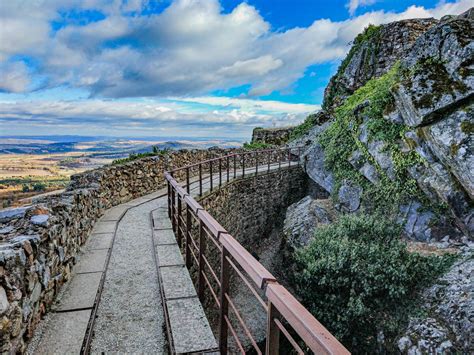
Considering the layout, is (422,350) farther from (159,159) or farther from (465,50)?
(159,159)

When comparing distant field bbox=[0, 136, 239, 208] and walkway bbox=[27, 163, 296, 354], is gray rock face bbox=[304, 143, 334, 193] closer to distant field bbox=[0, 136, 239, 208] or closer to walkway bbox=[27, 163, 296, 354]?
distant field bbox=[0, 136, 239, 208]

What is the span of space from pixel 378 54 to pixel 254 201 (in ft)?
33.8

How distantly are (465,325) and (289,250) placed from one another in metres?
5.58

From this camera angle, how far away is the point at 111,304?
3.01 metres

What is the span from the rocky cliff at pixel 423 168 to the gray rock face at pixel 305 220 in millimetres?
33

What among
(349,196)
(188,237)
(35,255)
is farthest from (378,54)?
(35,255)

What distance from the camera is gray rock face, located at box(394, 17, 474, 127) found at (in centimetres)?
693

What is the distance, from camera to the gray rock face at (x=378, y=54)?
14586mm

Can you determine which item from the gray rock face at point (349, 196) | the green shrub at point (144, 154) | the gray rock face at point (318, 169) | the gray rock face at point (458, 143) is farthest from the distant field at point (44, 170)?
the gray rock face at point (458, 143)

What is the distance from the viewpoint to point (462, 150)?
244 inches

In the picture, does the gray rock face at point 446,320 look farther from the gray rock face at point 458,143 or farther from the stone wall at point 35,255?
the stone wall at point 35,255

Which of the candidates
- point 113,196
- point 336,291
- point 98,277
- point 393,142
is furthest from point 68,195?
point 393,142

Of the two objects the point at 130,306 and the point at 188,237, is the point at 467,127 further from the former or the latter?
the point at 130,306

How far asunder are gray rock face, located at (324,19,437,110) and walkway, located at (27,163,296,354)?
47.3 ft
